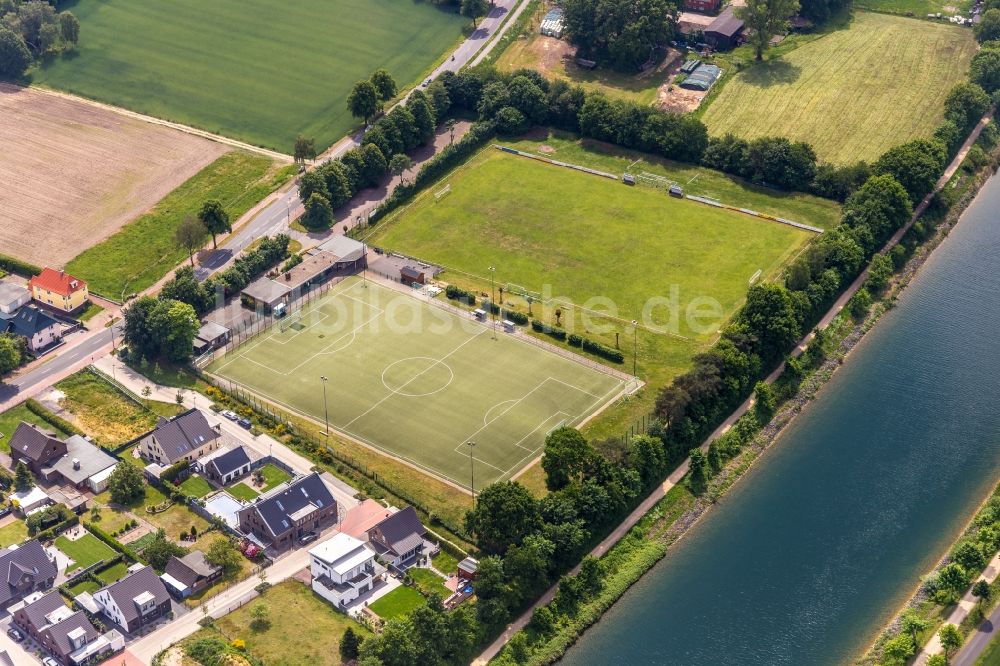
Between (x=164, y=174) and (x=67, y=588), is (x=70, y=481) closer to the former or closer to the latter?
(x=67, y=588)

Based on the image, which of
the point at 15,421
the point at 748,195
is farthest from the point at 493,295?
the point at 15,421

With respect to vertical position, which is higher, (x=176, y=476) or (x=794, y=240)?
(x=794, y=240)

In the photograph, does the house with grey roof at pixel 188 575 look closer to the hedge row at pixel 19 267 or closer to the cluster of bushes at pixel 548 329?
the cluster of bushes at pixel 548 329

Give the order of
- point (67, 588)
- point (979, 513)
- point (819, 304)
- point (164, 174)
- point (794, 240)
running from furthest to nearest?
point (164, 174), point (794, 240), point (819, 304), point (979, 513), point (67, 588)

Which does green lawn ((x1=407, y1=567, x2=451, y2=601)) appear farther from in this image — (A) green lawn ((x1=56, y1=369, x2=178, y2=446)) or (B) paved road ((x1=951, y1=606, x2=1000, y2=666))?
(B) paved road ((x1=951, y1=606, x2=1000, y2=666))

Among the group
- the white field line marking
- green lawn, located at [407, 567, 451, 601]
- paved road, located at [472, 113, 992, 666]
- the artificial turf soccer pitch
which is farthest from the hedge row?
paved road, located at [472, 113, 992, 666]

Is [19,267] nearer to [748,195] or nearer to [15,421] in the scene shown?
[15,421]

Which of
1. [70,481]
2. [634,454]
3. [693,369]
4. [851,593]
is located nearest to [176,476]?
[70,481]
